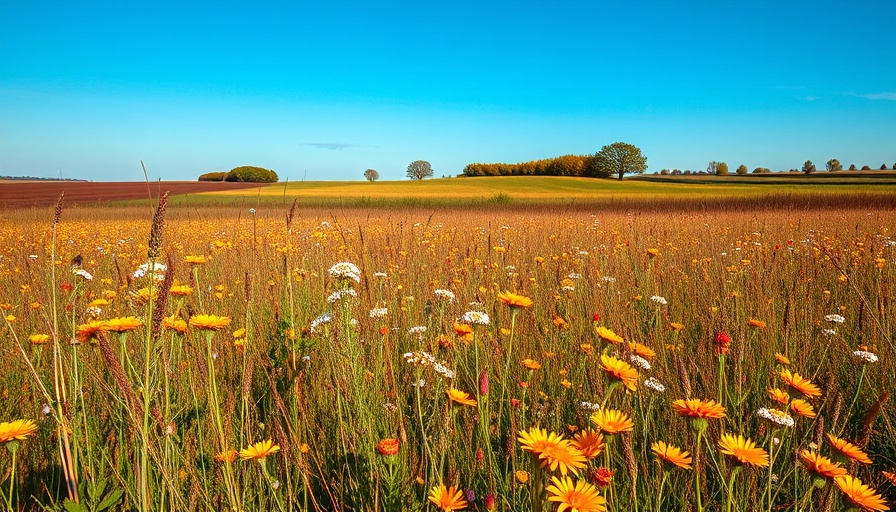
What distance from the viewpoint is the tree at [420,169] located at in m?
83.5

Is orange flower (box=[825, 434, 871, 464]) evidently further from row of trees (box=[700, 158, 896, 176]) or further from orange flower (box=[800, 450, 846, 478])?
row of trees (box=[700, 158, 896, 176])

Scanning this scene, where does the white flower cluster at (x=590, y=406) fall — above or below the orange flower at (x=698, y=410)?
below

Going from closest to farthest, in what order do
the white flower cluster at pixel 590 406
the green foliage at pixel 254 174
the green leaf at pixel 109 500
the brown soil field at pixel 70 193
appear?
the green leaf at pixel 109 500, the white flower cluster at pixel 590 406, the brown soil field at pixel 70 193, the green foliage at pixel 254 174

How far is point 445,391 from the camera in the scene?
1.54 m

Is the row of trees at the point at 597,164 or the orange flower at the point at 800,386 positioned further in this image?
the row of trees at the point at 597,164

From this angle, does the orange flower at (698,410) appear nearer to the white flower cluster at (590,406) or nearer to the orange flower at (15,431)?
the white flower cluster at (590,406)

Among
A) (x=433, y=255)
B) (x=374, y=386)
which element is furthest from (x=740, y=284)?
(x=374, y=386)

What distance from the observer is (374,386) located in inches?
78.2

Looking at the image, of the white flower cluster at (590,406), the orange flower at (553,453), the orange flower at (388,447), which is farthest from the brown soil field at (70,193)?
the orange flower at (553,453)

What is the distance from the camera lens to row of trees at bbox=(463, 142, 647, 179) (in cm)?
5853

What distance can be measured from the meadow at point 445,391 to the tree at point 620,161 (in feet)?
188

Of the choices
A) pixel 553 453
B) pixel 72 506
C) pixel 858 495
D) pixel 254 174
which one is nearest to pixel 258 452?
pixel 72 506

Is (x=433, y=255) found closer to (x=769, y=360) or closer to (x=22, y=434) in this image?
(x=769, y=360)

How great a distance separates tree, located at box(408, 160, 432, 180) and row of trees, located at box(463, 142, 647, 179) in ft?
75.4
